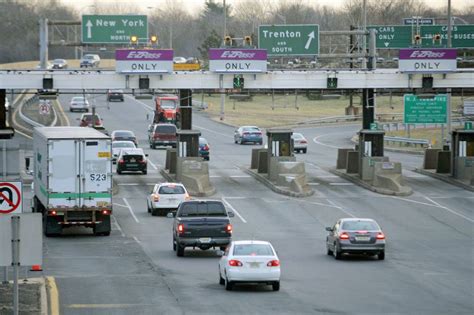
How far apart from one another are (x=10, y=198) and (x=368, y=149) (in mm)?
40586

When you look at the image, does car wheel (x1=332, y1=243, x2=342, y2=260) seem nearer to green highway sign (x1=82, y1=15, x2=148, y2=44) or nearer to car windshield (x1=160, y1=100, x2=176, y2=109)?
green highway sign (x1=82, y1=15, x2=148, y2=44)

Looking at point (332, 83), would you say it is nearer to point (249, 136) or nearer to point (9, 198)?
point (249, 136)

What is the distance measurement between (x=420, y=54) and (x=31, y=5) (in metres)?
116

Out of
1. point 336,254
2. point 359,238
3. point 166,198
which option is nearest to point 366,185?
point 166,198

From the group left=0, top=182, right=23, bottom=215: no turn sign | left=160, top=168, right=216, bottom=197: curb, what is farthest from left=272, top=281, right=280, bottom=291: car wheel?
left=160, top=168, right=216, bottom=197: curb

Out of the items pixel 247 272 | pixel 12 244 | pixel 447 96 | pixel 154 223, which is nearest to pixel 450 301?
pixel 247 272

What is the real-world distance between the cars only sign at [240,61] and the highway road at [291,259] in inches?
216

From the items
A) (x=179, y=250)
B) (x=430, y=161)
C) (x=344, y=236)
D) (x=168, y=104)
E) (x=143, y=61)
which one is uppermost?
(x=143, y=61)

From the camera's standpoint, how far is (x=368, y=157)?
59.1 meters

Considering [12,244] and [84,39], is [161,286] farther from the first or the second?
[84,39]

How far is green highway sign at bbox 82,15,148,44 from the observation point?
194 feet

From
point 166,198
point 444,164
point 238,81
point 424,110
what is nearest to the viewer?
point 166,198

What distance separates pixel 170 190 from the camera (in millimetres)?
47000

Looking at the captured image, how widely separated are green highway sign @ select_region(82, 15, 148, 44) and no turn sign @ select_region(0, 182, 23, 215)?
38.6m
